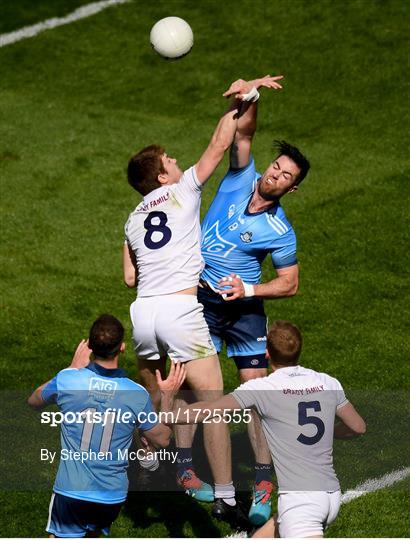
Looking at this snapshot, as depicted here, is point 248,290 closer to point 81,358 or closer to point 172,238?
point 172,238

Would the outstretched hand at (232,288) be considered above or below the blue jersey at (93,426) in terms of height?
below

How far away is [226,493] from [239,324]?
1537 mm

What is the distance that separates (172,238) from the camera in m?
8.64

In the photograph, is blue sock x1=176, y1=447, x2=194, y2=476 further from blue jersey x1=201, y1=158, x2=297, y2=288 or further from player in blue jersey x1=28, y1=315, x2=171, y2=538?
player in blue jersey x1=28, y1=315, x2=171, y2=538

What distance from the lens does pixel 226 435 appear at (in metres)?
8.75

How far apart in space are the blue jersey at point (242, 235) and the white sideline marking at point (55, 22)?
37.8 ft

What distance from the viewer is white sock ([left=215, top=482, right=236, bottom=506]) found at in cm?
868

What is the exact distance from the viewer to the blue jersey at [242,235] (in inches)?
362

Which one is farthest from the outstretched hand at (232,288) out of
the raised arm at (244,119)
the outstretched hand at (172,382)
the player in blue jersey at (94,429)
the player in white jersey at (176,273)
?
the player in blue jersey at (94,429)

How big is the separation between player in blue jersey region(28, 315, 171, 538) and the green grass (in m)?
1.43

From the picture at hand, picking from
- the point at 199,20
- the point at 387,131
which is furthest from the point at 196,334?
the point at 199,20

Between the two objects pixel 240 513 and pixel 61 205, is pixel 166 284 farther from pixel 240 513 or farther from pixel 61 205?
pixel 61 205

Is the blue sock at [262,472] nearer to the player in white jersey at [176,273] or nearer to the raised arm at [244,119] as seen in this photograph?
the player in white jersey at [176,273]

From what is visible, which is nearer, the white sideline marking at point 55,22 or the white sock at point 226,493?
the white sock at point 226,493
